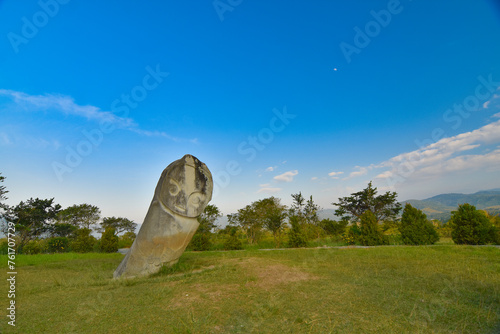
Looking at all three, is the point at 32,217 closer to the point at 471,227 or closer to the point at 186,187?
the point at 186,187

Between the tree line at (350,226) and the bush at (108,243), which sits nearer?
the tree line at (350,226)

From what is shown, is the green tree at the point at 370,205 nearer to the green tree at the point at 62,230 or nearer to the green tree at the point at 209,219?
the green tree at the point at 209,219

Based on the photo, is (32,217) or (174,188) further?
(32,217)

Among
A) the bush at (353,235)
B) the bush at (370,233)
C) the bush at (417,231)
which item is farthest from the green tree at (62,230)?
the bush at (417,231)

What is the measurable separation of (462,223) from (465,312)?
36.2ft

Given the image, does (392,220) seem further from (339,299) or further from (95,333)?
(95,333)

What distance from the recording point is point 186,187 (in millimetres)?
6355

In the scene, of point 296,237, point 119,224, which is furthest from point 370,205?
point 119,224

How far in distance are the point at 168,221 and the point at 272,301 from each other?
345 centimetres

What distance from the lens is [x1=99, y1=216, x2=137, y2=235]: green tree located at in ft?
81.3

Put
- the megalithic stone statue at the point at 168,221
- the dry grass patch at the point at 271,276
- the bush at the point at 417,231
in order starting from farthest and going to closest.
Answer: the bush at the point at 417,231 < the megalithic stone statue at the point at 168,221 < the dry grass patch at the point at 271,276

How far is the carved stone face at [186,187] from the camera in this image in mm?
6164

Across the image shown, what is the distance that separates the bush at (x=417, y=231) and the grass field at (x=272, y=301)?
636cm

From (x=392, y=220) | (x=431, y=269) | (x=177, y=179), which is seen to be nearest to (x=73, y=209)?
(x=177, y=179)
